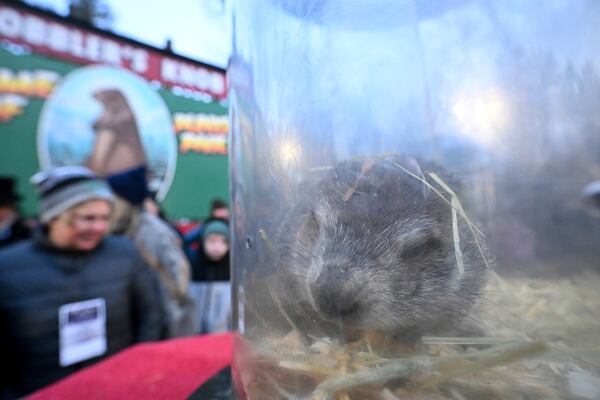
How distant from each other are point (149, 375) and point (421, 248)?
0.58m

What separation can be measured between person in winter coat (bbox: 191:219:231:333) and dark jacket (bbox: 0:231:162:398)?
1073 mm

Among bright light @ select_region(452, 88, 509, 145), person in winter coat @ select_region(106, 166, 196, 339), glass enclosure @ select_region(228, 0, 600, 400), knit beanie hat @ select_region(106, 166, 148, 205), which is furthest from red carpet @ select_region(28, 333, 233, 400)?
knit beanie hat @ select_region(106, 166, 148, 205)

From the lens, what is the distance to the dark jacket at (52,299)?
175cm

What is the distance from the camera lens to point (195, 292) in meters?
3.32

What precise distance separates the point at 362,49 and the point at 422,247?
0.24 metres

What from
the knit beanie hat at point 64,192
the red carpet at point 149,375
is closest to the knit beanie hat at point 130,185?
the knit beanie hat at point 64,192

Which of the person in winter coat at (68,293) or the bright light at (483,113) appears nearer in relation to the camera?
the bright light at (483,113)

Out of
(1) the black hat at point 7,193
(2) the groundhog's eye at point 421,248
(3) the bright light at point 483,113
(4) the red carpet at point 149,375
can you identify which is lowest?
(4) the red carpet at point 149,375

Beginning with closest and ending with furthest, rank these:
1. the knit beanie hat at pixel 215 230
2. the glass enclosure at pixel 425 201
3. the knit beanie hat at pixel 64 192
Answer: the glass enclosure at pixel 425 201 → the knit beanie hat at pixel 64 192 → the knit beanie hat at pixel 215 230

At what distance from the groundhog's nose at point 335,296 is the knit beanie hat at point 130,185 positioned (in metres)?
3.05

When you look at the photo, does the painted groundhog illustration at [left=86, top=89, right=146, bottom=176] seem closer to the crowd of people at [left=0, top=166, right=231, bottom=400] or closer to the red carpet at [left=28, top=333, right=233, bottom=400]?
the crowd of people at [left=0, top=166, right=231, bottom=400]

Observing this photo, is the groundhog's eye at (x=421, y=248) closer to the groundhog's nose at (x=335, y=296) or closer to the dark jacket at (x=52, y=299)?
the groundhog's nose at (x=335, y=296)

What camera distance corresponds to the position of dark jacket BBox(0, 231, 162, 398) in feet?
5.74

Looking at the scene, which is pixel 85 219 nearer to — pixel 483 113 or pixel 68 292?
pixel 68 292
